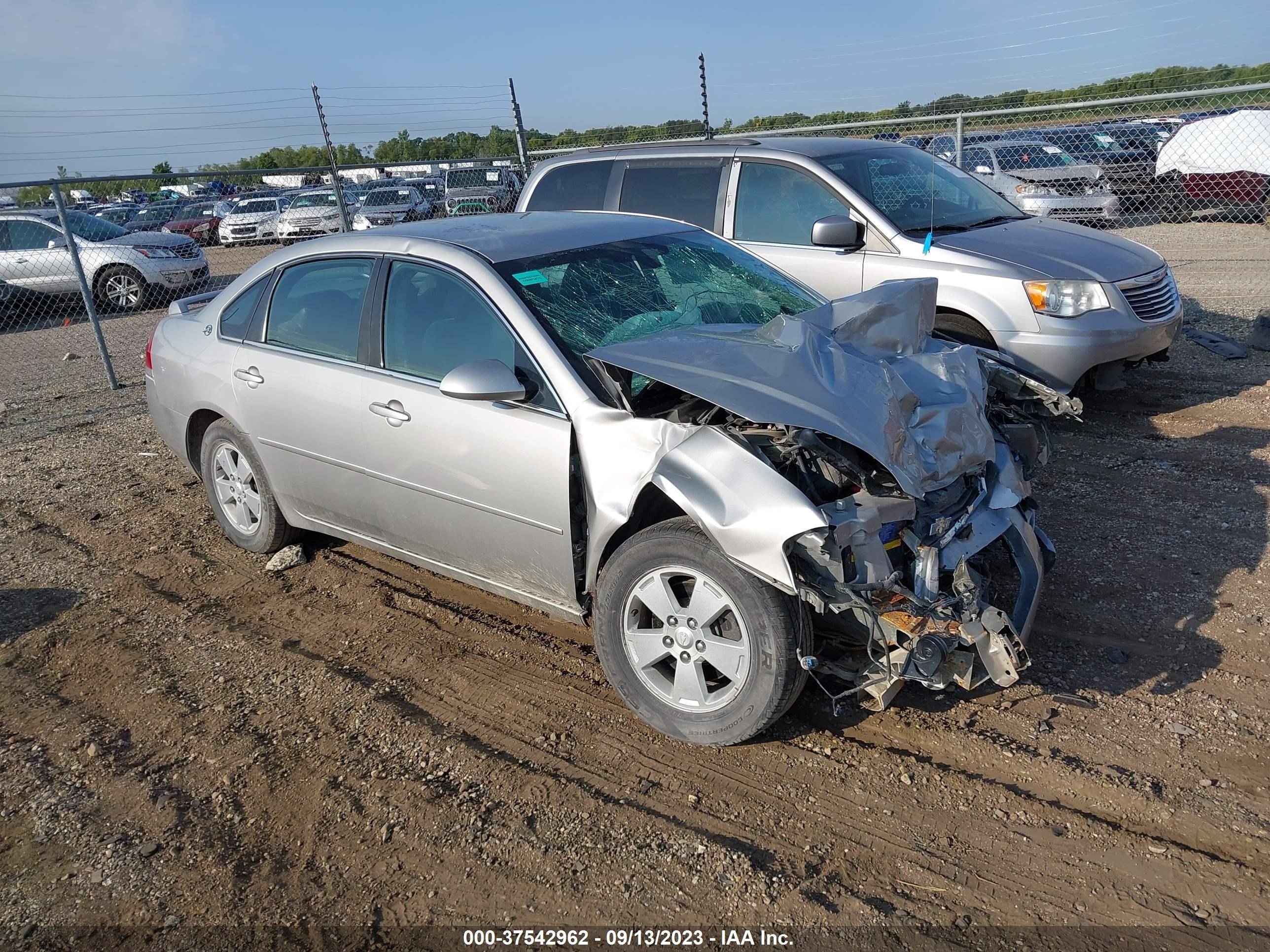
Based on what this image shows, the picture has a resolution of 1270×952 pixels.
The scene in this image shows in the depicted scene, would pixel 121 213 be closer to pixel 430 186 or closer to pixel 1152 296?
pixel 430 186

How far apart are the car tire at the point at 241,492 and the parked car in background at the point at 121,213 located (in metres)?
26.1

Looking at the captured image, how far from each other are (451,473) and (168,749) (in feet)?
4.98

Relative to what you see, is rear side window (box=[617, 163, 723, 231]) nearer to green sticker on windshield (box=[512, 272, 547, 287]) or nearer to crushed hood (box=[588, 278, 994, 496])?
green sticker on windshield (box=[512, 272, 547, 287])

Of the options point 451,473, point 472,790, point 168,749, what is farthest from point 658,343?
point 168,749

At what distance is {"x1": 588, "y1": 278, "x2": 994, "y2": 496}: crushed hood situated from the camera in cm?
312

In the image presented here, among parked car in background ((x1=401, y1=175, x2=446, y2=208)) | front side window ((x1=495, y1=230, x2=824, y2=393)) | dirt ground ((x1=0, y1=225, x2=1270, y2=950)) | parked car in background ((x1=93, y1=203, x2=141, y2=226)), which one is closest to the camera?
dirt ground ((x1=0, y1=225, x2=1270, y2=950))

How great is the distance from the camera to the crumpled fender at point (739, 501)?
293 cm

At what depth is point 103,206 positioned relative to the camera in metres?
31.8

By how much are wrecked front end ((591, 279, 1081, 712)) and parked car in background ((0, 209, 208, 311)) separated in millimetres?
14211

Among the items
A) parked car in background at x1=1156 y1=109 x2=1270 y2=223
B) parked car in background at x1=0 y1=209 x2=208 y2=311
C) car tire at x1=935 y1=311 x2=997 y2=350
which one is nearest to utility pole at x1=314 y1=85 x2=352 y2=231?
parked car in background at x1=0 y1=209 x2=208 y2=311

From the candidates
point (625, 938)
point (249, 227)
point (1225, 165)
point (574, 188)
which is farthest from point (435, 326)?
point (249, 227)

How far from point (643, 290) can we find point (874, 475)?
1.45 m

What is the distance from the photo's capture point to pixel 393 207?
76.9 ft

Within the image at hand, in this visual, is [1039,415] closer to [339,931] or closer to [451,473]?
[451,473]
